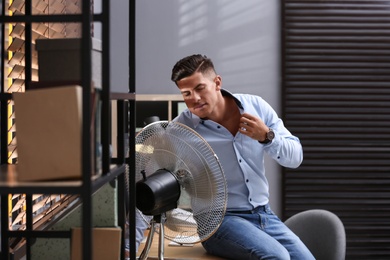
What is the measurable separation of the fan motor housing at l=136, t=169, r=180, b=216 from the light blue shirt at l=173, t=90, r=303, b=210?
71 centimetres

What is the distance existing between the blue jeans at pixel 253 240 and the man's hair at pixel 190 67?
652mm

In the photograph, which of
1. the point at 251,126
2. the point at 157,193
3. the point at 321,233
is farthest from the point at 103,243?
the point at 321,233

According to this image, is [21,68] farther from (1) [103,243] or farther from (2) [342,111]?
(2) [342,111]

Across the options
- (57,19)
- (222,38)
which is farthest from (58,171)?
(222,38)

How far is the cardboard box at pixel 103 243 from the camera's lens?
183cm

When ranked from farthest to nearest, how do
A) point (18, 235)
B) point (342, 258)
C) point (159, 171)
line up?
1. point (342, 258)
2. point (159, 171)
3. point (18, 235)

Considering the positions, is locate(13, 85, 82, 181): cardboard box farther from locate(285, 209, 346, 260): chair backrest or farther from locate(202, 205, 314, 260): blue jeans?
locate(285, 209, 346, 260): chair backrest

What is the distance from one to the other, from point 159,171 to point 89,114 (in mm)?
901

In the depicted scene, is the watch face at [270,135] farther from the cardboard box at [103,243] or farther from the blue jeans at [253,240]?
the cardboard box at [103,243]

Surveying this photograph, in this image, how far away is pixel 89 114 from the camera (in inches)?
49.9

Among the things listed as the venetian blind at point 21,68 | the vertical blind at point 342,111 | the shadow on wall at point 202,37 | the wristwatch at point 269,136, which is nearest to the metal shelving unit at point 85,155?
the venetian blind at point 21,68

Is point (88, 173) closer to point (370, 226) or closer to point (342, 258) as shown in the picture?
point (342, 258)

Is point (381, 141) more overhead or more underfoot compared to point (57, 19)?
more underfoot

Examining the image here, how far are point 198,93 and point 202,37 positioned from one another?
212 cm
